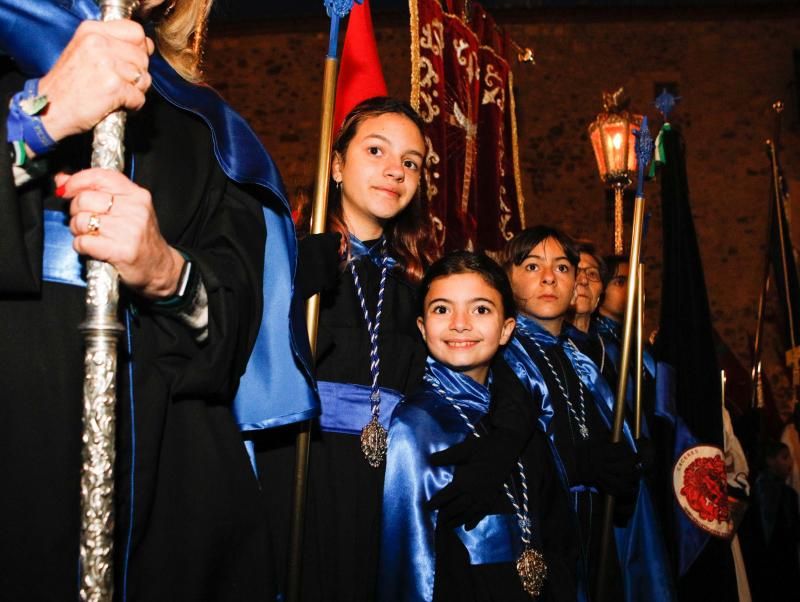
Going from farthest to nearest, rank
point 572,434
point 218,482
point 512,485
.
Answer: point 572,434 → point 512,485 → point 218,482

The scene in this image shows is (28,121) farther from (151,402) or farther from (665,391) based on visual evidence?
(665,391)

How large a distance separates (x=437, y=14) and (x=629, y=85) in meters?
9.04

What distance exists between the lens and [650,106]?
1209 centimetres

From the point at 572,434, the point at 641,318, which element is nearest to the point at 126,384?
the point at 572,434

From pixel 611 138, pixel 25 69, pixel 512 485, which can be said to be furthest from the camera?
pixel 611 138

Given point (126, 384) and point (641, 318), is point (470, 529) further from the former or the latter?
point (641, 318)

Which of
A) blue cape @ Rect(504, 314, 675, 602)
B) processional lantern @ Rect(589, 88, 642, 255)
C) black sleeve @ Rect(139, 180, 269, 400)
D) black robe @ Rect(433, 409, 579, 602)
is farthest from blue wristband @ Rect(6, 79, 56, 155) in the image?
processional lantern @ Rect(589, 88, 642, 255)

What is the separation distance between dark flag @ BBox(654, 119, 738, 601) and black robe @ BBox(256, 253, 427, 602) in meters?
1.92

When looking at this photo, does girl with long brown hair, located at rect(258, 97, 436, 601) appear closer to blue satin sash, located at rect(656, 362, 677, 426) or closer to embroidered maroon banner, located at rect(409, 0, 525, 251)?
embroidered maroon banner, located at rect(409, 0, 525, 251)

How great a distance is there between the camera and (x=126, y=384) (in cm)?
133

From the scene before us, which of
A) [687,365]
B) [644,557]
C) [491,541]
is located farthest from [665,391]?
[491,541]

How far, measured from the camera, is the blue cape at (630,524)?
3.18m

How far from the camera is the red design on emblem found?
3598mm

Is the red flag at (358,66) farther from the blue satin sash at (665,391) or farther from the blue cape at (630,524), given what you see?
the blue satin sash at (665,391)
